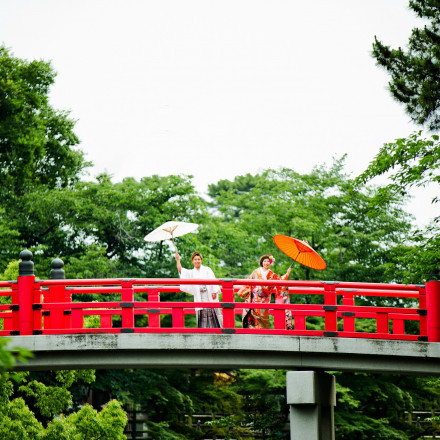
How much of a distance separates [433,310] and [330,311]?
152 cm

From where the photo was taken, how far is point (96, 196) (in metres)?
29.6

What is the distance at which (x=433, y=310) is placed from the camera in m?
11.7

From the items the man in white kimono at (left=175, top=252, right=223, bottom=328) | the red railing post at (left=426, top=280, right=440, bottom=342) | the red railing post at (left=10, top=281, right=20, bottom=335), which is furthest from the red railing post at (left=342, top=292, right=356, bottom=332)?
the red railing post at (left=10, top=281, right=20, bottom=335)

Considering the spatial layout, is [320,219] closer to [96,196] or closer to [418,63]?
[96,196]

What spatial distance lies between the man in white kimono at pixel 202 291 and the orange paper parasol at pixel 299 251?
127cm

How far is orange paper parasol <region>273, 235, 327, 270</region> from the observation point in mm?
12367

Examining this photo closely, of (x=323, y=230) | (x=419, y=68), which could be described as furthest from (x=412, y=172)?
(x=323, y=230)

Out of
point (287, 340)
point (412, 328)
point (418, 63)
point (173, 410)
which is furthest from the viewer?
point (173, 410)

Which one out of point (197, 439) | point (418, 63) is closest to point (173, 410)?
point (197, 439)

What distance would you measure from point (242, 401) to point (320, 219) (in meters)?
7.75

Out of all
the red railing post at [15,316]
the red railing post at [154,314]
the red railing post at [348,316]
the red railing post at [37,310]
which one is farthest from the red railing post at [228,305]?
the red railing post at [15,316]

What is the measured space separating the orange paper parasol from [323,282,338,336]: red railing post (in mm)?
580

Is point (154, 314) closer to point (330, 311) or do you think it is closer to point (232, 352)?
point (232, 352)

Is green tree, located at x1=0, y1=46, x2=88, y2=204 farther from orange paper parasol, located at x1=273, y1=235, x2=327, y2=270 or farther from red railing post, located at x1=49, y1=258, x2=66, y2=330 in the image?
orange paper parasol, located at x1=273, y1=235, x2=327, y2=270
